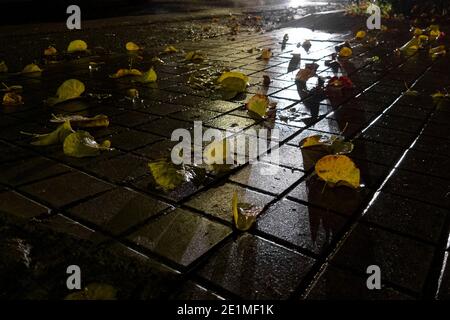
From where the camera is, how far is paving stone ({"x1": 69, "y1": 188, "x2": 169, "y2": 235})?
2.10 meters

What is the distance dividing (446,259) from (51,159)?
8.54ft

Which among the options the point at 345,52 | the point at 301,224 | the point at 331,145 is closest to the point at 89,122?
the point at 331,145

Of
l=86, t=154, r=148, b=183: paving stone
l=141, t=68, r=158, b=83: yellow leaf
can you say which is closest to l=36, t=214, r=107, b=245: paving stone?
l=86, t=154, r=148, b=183: paving stone

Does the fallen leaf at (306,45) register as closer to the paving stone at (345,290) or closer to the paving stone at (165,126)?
the paving stone at (165,126)

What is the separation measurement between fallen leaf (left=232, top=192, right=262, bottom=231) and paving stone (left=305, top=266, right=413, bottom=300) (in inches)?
19.0

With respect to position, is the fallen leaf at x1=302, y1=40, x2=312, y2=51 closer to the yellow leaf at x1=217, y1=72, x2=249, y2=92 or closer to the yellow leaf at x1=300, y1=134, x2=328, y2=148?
the yellow leaf at x1=217, y1=72, x2=249, y2=92

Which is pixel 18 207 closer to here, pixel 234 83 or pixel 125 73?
pixel 234 83

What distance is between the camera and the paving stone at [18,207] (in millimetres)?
2125

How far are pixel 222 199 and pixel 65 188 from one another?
1.01 metres

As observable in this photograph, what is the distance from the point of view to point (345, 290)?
1.66 metres

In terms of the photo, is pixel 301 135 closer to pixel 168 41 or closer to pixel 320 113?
pixel 320 113

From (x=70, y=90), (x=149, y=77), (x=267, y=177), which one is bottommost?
(x=267, y=177)

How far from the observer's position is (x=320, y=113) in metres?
3.81

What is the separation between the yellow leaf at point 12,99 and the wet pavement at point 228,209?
4.8 inches
